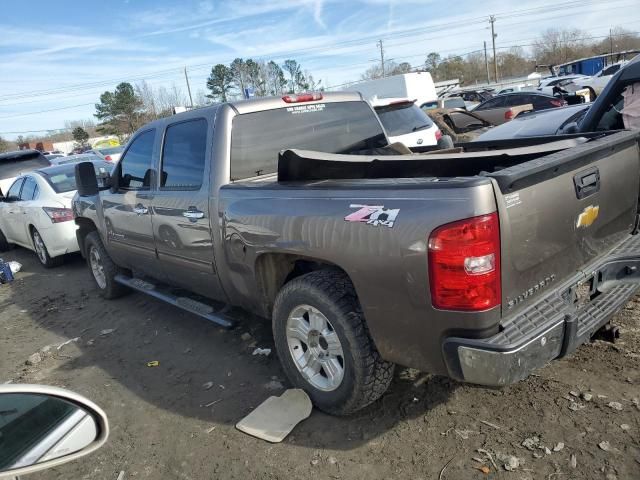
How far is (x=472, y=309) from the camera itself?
7.60 feet

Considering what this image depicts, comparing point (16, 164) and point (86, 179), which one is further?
point (16, 164)

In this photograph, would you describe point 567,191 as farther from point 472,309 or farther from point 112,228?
point 112,228

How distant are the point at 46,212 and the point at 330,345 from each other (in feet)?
21.0

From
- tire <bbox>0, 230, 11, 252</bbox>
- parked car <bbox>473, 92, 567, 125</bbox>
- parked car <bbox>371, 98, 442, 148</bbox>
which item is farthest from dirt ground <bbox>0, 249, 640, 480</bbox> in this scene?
parked car <bbox>473, 92, 567, 125</bbox>

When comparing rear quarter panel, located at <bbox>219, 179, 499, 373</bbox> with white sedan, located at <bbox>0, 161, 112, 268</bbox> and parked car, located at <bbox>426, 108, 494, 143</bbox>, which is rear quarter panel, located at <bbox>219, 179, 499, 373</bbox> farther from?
parked car, located at <bbox>426, 108, 494, 143</bbox>

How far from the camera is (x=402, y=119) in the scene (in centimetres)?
941

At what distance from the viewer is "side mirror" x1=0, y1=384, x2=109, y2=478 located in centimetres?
151

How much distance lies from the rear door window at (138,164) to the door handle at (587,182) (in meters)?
3.45

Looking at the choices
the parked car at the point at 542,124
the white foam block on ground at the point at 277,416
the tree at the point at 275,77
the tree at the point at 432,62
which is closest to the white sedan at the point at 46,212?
the white foam block on ground at the point at 277,416

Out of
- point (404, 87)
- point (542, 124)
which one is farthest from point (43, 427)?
point (404, 87)

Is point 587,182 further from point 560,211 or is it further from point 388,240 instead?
point 388,240

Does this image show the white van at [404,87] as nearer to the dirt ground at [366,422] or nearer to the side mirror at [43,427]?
the dirt ground at [366,422]

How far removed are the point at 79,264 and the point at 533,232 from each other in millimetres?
7788

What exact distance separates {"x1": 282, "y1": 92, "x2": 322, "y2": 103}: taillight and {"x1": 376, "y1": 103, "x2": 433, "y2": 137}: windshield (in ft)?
16.0
